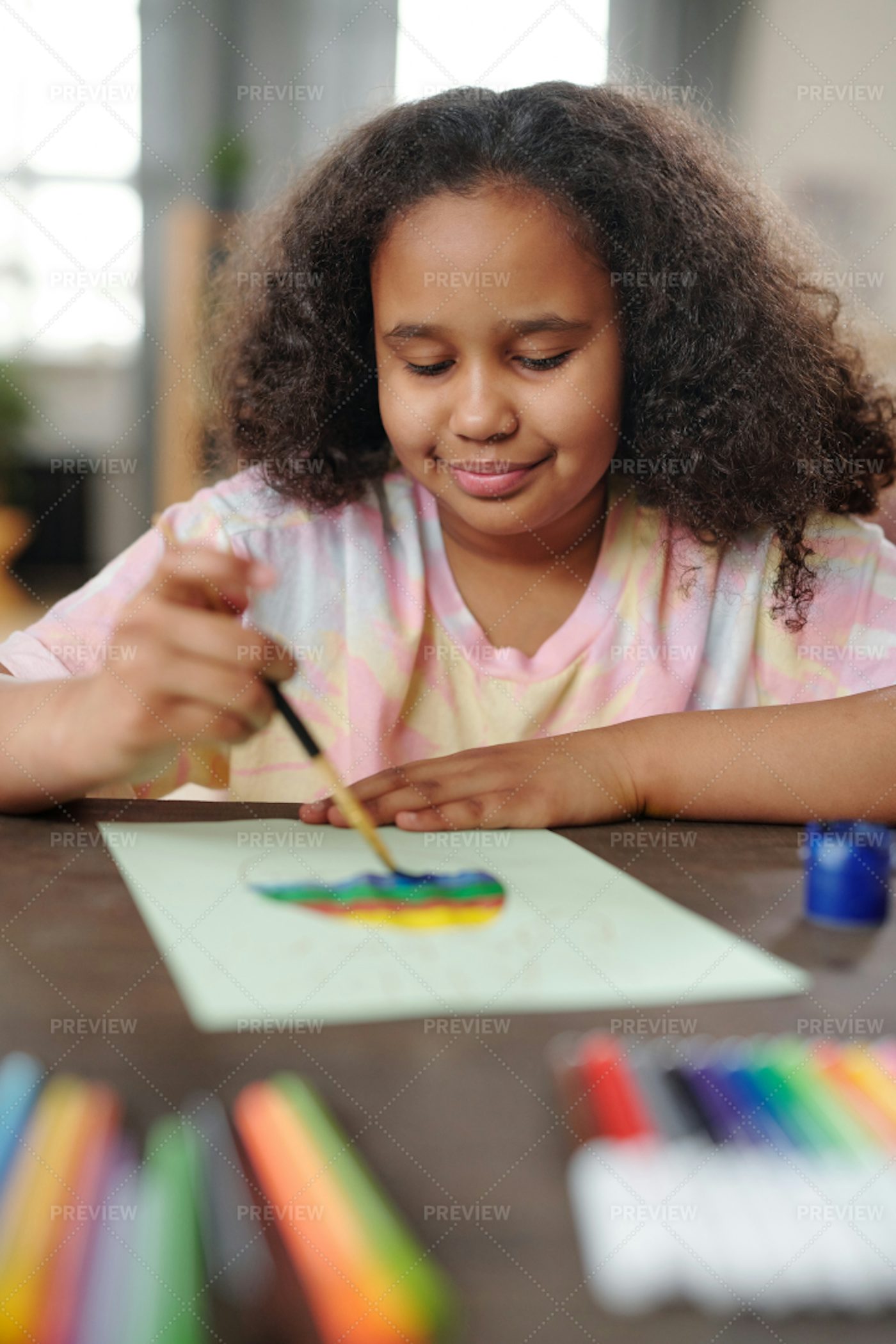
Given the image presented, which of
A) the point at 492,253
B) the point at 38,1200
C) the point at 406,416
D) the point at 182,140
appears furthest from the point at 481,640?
the point at 182,140

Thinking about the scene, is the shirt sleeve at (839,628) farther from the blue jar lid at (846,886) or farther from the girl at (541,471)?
the blue jar lid at (846,886)

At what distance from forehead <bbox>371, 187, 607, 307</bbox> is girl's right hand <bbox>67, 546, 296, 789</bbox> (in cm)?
29

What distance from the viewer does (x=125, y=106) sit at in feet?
10.4

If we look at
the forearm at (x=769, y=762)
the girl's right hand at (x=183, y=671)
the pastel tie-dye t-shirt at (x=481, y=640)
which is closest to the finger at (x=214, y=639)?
the girl's right hand at (x=183, y=671)

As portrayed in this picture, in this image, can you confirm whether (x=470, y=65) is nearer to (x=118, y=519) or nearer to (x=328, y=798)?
(x=118, y=519)

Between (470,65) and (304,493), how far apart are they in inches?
90.8

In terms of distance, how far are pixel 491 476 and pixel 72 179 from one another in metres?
2.77

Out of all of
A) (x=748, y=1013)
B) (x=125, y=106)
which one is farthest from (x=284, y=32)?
(x=748, y=1013)

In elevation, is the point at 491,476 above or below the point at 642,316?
below

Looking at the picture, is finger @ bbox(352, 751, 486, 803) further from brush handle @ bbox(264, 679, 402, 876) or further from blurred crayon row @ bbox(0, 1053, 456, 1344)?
blurred crayon row @ bbox(0, 1053, 456, 1344)

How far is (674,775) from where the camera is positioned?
2.27ft

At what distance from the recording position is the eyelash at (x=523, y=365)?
80 centimetres

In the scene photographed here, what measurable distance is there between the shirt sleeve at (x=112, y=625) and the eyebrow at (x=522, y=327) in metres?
0.22

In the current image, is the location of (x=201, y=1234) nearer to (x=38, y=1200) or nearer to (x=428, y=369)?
(x=38, y=1200)
